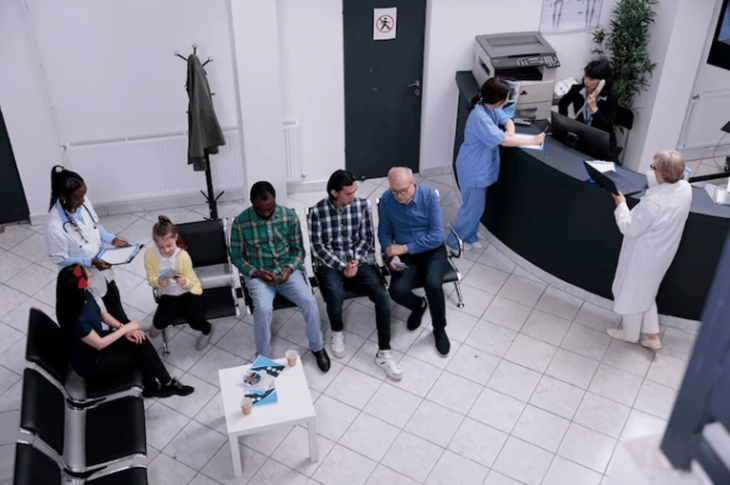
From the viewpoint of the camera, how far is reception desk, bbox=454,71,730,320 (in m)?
4.97

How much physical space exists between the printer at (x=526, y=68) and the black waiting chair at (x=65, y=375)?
152 inches

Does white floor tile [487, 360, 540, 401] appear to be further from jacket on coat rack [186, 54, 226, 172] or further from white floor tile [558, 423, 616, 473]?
jacket on coat rack [186, 54, 226, 172]

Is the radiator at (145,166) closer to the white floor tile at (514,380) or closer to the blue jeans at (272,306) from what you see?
the blue jeans at (272,306)

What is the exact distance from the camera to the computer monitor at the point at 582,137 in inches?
213

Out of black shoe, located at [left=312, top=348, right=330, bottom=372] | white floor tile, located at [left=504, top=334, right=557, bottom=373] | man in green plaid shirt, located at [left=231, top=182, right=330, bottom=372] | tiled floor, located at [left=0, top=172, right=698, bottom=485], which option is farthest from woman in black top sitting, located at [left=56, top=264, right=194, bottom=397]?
white floor tile, located at [left=504, top=334, right=557, bottom=373]

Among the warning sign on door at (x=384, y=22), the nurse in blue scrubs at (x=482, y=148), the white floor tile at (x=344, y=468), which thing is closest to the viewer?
the white floor tile at (x=344, y=468)

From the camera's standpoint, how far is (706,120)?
24.7 feet

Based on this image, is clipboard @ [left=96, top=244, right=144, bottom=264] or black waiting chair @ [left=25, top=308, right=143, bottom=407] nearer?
black waiting chair @ [left=25, top=308, right=143, bottom=407]

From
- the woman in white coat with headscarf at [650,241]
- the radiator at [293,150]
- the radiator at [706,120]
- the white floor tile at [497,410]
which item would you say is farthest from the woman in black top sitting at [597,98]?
the radiator at [293,150]

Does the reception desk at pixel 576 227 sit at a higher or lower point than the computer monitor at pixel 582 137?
lower

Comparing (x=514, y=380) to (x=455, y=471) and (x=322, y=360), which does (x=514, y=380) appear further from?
(x=322, y=360)

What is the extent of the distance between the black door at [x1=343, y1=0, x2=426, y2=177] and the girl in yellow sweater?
268cm

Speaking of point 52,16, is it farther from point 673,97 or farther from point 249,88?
point 673,97

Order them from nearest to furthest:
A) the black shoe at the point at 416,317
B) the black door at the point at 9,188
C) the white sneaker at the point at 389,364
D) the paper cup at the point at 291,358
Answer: the paper cup at the point at 291,358 → the white sneaker at the point at 389,364 → the black shoe at the point at 416,317 → the black door at the point at 9,188
